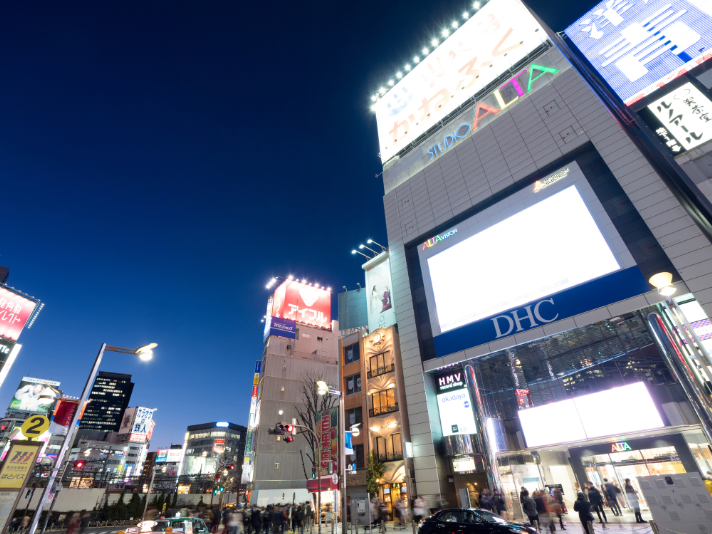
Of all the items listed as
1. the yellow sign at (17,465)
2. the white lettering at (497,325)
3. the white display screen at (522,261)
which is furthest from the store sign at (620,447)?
the yellow sign at (17,465)

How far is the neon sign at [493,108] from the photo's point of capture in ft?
97.3

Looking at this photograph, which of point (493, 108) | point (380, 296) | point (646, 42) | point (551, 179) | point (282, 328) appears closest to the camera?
point (646, 42)

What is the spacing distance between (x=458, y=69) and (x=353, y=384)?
1407 inches

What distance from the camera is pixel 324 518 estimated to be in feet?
115

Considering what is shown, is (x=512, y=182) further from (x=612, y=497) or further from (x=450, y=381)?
(x=612, y=497)

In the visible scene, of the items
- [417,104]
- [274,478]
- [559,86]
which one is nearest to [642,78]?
[559,86]

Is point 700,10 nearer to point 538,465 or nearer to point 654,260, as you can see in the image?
point 654,260

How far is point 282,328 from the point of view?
209 ft

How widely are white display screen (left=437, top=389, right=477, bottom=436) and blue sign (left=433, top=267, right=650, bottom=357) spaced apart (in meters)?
2.94

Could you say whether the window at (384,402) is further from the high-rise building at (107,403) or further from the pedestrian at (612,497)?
the high-rise building at (107,403)

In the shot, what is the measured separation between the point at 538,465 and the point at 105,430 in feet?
547

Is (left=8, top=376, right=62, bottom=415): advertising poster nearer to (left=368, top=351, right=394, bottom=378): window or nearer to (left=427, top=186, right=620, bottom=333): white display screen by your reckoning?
(left=368, top=351, right=394, bottom=378): window

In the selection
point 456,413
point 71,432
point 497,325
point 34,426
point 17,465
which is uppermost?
point 497,325

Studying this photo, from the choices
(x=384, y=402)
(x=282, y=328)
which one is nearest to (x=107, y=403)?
(x=282, y=328)
